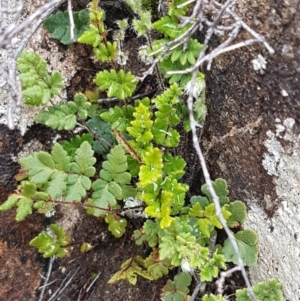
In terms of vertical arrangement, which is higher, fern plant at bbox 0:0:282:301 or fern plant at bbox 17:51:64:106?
fern plant at bbox 17:51:64:106

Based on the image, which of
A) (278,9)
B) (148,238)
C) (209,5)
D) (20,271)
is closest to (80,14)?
(209,5)

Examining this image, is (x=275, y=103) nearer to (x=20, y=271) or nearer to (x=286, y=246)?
(x=286, y=246)

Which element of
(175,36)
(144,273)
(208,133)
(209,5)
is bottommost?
(144,273)

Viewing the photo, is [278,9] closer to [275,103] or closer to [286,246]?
[275,103]

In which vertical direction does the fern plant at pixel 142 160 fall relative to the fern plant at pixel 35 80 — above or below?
below

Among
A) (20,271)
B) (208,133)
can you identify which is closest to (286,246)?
(208,133)

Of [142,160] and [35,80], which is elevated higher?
[35,80]

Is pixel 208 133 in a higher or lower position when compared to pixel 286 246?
higher

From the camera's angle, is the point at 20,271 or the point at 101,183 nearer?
the point at 101,183

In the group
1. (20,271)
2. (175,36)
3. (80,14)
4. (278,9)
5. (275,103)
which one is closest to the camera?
(278,9)

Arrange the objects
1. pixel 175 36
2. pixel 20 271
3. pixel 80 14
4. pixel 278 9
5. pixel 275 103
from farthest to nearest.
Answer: pixel 20 271
pixel 80 14
pixel 175 36
pixel 275 103
pixel 278 9
